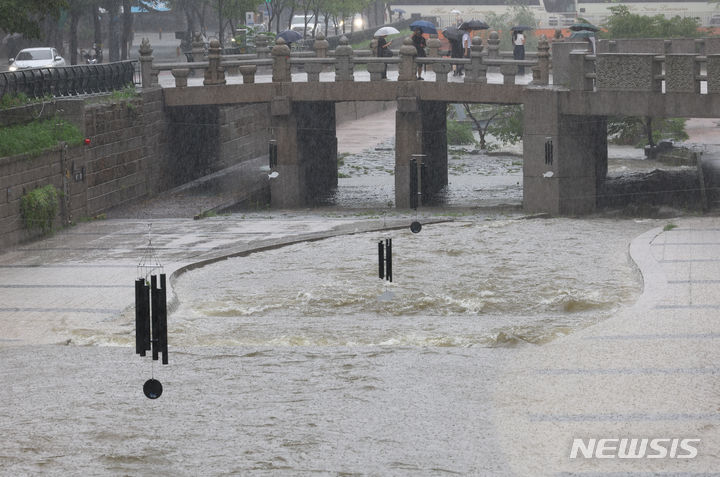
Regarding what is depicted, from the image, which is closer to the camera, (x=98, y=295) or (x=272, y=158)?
(x=98, y=295)

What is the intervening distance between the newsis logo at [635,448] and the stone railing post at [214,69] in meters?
27.8

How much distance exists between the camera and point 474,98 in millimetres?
38281

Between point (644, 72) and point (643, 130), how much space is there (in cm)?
2175

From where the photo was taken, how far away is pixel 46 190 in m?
31.7

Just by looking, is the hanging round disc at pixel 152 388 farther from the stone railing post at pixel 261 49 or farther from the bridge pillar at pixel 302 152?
the stone railing post at pixel 261 49

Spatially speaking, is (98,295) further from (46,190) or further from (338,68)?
(338,68)

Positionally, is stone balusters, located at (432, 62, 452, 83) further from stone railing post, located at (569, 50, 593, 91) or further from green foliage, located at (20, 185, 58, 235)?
green foliage, located at (20, 185, 58, 235)

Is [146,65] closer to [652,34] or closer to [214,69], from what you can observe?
[214,69]

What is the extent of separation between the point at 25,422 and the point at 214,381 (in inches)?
122

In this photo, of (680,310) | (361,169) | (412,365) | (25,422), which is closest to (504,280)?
(680,310)

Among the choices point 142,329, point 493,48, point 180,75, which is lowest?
point 142,329

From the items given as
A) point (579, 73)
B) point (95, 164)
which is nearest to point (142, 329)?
point (95, 164)

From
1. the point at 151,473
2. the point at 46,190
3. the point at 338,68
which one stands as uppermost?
the point at 338,68

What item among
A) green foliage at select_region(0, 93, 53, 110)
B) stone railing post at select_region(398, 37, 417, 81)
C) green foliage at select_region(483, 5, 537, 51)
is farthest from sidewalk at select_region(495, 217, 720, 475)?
green foliage at select_region(483, 5, 537, 51)
